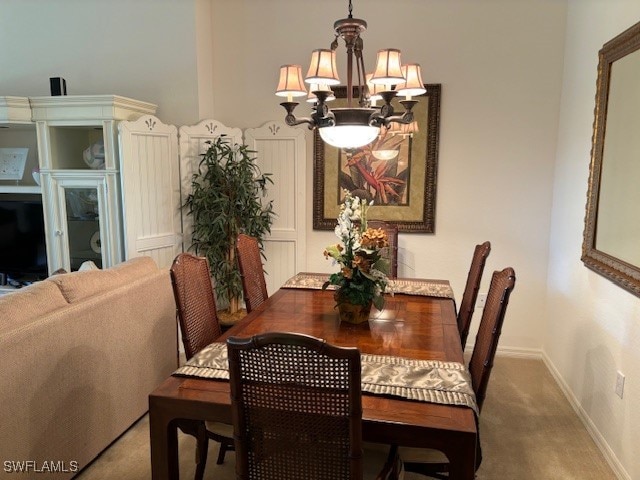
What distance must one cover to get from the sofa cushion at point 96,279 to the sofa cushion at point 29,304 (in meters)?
0.04

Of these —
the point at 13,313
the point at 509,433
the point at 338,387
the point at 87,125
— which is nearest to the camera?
the point at 338,387

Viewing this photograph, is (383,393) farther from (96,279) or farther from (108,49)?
(108,49)

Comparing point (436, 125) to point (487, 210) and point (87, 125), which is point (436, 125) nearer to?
point (487, 210)

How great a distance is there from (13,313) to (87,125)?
6.68 ft

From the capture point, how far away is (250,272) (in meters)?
2.68

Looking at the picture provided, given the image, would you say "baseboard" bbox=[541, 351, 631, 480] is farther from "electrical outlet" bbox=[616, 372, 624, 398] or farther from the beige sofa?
the beige sofa

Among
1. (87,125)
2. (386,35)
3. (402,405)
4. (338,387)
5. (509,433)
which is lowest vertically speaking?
(509,433)

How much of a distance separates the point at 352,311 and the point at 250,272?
78 cm

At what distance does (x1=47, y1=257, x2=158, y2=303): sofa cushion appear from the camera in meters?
2.25

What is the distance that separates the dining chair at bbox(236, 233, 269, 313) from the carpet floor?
843mm

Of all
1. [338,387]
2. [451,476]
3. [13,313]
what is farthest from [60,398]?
[451,476]

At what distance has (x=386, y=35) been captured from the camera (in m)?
3.68

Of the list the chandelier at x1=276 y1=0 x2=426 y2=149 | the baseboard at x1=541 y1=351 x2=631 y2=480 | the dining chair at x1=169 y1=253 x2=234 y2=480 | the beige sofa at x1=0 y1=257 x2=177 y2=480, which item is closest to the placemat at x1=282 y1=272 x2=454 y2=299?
the dining chair at x1=169 y1=253 x2=234 y2=480

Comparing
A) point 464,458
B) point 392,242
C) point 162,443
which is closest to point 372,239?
point 464,458
